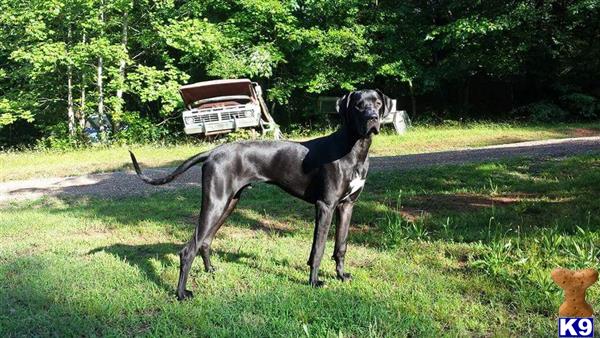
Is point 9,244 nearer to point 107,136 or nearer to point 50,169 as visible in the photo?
point 50,169

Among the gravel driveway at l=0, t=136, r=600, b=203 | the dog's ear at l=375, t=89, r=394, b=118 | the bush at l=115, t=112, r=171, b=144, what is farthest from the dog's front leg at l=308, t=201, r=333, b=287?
the bush at l=115, t=112, r=171, b=144

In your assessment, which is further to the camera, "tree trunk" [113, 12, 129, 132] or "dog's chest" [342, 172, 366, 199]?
"tree trunk" [113, 12, 129, 132]

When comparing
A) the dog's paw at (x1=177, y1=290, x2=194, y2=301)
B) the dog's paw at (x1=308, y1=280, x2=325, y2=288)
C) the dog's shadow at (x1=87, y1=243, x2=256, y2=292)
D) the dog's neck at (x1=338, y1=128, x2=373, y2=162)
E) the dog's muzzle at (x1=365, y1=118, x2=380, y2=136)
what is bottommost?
the dog's shadow at (x1=87, y1=243, x2=256, y2=292)

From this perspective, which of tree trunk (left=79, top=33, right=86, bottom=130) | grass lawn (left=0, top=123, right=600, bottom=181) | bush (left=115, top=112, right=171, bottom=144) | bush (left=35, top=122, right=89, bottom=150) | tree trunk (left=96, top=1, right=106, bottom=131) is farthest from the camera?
tree trunk (left=79, top=33, right=86, bottom=130)

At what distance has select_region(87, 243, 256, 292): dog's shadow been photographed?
484cm

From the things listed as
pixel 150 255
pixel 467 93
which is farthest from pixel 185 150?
pixel 467 93

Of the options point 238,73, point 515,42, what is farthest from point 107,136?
point 515,42

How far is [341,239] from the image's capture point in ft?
14.8

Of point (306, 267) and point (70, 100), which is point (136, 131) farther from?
point (306, 267)

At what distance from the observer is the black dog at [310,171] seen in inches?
164

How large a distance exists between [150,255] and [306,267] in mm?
1642

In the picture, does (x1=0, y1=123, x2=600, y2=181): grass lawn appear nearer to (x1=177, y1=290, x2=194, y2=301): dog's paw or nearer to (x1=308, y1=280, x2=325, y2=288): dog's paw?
(x1=177, y1=290, x2=194, y2=301): dog's paw

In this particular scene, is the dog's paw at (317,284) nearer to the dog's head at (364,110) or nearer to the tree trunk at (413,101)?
the dog's head at (364,110)

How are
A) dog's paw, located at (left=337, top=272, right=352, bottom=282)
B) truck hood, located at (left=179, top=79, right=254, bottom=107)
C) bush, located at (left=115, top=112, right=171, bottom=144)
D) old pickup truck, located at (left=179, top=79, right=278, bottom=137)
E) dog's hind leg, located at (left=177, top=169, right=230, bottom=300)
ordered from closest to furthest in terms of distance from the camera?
1. dog's hind leg, located at (left=177, top=169, right=230, bottom=300)
2. dog's paw, located at (left=337, top=272, right=352, bottom=282)
3. old pickup truck, located at (left=179, top=79, right=278, bottom=137)
4. truck hood, located at (left=179, top=79, right=254, bottom=107)
5. bush, located at (left=115, top=112, right=171, bottom=144)
